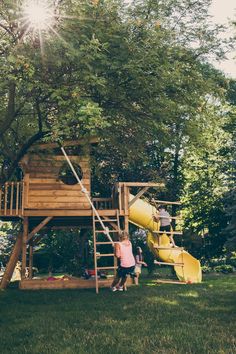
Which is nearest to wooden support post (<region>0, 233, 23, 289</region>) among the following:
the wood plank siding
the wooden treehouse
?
the wooden treehouse

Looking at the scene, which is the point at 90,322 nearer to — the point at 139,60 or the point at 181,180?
the point at 139,60

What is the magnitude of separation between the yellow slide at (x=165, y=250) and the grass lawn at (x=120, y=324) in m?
5.97

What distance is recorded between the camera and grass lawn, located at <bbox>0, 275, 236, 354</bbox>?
19.7 feet

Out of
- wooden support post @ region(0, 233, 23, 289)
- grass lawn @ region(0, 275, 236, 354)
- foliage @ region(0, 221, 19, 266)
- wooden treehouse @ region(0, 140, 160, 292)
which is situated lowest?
grass lawn @ region(0, 275, 236, 354)

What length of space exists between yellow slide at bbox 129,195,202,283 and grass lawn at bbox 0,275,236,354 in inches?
235

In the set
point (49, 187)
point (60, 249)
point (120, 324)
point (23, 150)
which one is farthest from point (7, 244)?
point (120, 324)

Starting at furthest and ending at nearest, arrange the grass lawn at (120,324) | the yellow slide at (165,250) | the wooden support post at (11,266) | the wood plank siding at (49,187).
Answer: the yellow slide at (165,250) → the wood plank siding at (49,187) → the wooden support post at (11,266) → the grass lawn at (120,324)

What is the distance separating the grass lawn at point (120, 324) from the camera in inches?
237

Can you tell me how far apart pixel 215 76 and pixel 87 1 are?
19.2 feet

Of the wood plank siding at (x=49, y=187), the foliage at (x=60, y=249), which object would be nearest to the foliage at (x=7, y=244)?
the foliage at (x=60, y=249)

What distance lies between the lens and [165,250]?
60.7 feet

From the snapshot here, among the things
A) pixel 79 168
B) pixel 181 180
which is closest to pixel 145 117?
pixel 79 168

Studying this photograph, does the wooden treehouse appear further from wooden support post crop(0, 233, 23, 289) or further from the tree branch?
the tree branch

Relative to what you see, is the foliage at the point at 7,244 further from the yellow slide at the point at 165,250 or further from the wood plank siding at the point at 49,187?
the yellow slide at the point at 165,250
